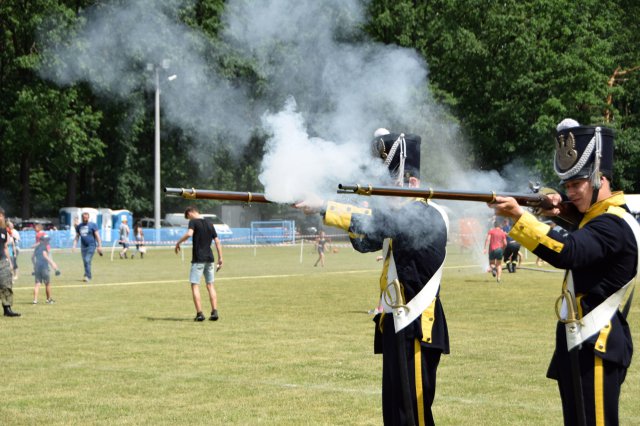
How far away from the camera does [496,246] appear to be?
105 feet

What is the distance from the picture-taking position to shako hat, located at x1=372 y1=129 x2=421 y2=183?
7.07 m

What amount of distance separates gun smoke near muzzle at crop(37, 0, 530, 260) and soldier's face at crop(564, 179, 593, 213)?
1.65 metres

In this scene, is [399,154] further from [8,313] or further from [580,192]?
[8,313]

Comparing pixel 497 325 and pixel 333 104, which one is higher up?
pixel 333 104

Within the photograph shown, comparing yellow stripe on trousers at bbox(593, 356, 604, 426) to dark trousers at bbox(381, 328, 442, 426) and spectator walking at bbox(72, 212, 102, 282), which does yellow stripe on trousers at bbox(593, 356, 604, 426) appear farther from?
spectator walking at bbox(72, 212, 102, 282)

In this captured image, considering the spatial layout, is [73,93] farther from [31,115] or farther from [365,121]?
[365,121]

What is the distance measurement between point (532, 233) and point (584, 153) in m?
0.66

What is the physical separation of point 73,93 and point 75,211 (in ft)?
52.2

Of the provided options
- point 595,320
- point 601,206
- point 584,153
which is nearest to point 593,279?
point 595,320

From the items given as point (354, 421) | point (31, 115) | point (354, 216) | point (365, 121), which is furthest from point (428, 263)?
point (31, 115)

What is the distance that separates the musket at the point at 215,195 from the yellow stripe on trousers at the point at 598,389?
2.43 meters

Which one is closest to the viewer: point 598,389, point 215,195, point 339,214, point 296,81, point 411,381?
point 598,389

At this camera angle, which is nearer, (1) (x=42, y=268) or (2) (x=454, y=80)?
(1) (x=42, y=268)

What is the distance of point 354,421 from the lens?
1001 cm
